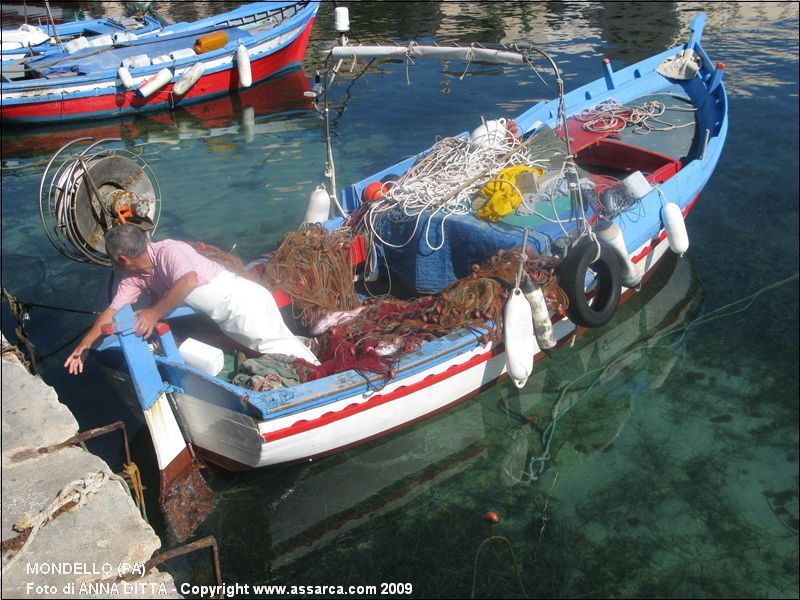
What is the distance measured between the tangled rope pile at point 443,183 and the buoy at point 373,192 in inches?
2.0

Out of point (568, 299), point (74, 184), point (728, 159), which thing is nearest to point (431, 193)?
point (568, 299)

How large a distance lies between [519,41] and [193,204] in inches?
490

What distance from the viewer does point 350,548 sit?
5.82 metres

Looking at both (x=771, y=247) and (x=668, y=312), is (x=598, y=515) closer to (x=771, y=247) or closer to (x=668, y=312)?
(x=668, y=312)

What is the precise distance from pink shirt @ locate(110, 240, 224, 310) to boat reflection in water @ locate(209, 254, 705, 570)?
1.87 m

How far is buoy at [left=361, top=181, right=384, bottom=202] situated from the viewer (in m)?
7.76

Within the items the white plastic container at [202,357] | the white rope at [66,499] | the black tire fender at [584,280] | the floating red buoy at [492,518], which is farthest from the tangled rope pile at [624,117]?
the white rope at [66,499]

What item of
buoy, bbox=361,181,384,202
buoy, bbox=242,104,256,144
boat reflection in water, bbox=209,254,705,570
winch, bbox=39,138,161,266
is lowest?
boat reflection in water, bbox=209,254,705,570

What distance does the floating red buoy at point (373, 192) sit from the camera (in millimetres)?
7758

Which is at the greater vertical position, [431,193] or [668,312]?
[431,193]

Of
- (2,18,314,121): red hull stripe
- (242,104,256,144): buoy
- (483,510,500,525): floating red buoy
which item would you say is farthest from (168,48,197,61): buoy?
(483,510,500,525): floating red buoy

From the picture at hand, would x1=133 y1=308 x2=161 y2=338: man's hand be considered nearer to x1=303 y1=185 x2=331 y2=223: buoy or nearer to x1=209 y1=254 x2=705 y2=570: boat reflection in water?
x1=209 y1=254 x2=705 y2=570: boat reflection in water

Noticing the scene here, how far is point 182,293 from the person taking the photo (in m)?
5.39

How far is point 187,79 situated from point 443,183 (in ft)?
33.5
